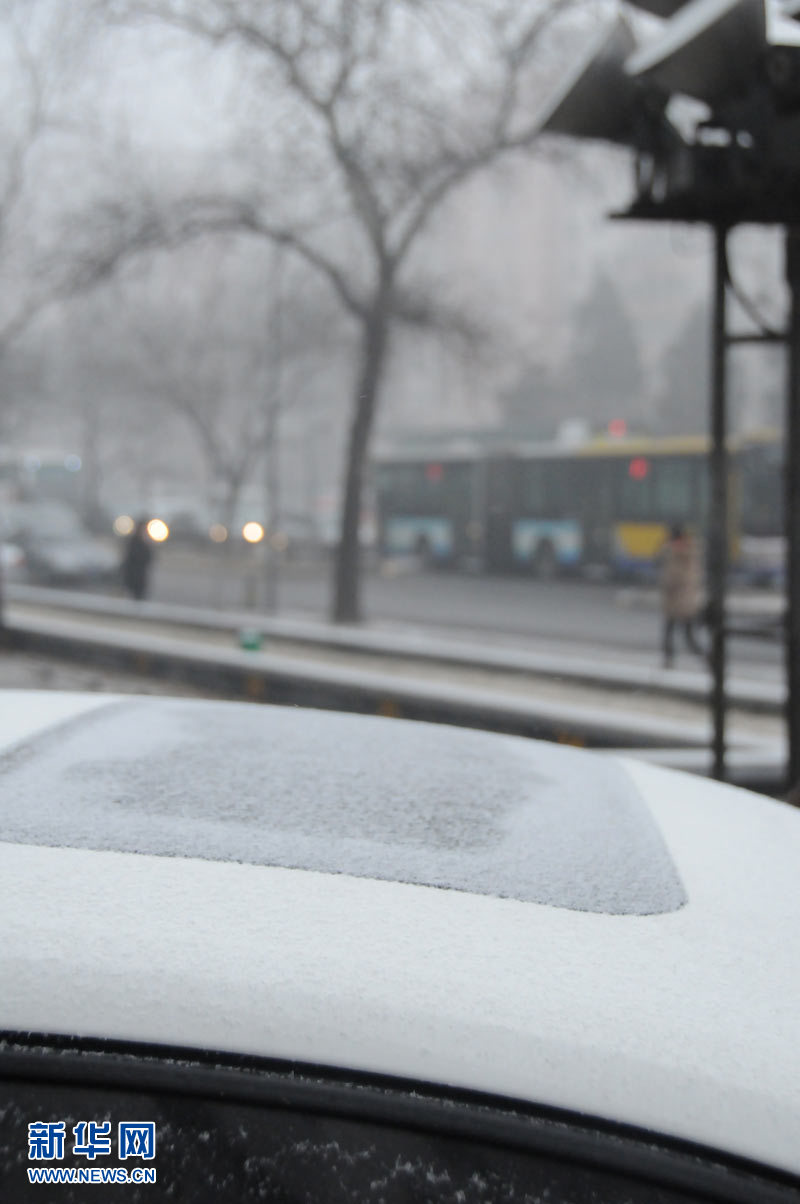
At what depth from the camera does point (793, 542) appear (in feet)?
21.0

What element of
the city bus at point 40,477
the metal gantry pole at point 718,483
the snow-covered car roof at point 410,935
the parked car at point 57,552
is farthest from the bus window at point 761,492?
the city bus at point 40,477

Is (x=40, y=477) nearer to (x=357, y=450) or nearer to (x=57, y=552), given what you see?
(x=57, y=552)

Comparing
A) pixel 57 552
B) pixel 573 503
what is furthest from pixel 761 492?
pixel 57 552

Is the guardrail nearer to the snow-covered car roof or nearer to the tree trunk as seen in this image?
the snow-covered car roof

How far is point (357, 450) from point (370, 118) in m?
4.70

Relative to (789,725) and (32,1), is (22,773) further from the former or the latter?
(32,1)

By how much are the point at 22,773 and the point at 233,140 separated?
19.5 m

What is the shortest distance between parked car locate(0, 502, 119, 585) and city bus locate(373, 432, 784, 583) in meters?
9.54

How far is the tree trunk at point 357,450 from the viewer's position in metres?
20.8

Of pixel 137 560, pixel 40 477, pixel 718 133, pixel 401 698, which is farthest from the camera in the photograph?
pixel 40 477

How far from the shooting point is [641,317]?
403 ft

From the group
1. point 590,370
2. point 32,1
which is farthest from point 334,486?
point 32,1

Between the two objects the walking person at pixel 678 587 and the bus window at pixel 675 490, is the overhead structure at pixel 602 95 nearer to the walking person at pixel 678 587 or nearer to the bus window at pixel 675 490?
the walking person at pixel 678 587

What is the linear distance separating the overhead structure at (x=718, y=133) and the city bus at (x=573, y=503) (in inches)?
1052
